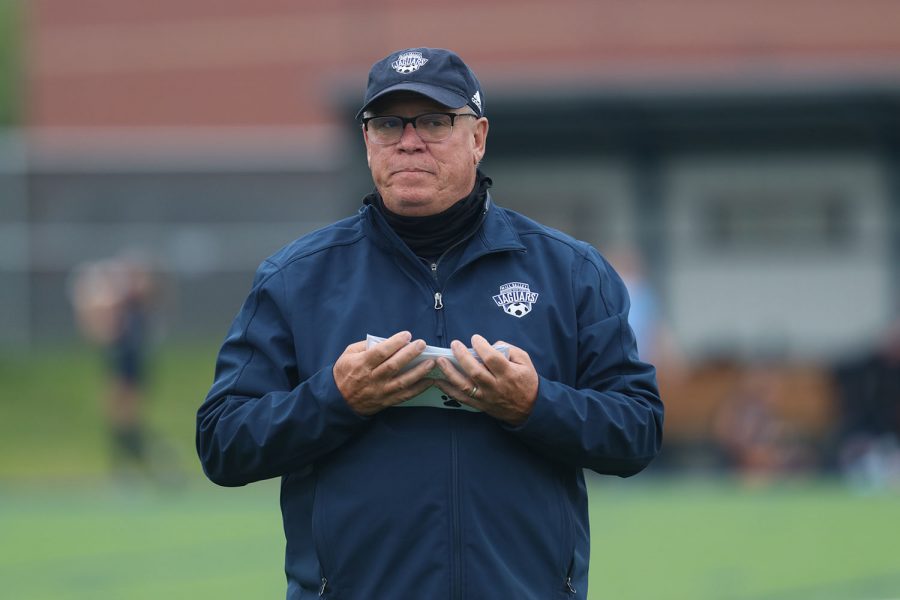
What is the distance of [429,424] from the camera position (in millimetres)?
3730

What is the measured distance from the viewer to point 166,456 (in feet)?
62.2

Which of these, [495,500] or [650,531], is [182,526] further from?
[495,500]

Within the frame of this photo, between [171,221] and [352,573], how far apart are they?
89.5 feet

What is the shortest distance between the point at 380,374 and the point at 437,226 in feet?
1.48

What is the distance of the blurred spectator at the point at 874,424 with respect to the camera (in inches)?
659

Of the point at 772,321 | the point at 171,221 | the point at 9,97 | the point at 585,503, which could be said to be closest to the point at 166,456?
the point at 772,321

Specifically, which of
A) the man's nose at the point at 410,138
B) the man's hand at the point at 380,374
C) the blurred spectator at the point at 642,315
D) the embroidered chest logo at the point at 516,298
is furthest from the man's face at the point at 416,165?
the blurred spectator at the point at 642,315

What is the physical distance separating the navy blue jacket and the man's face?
99mm

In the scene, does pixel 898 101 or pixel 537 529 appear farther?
pixel 898 101

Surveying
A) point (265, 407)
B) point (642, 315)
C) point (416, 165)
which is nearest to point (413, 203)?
point (416, 165)

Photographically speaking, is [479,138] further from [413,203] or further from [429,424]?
[429,424]

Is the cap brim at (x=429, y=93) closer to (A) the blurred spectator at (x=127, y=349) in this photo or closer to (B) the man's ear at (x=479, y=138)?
(B) the man's ear at (x=479, y=138)

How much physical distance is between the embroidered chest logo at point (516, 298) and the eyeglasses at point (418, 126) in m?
0.38

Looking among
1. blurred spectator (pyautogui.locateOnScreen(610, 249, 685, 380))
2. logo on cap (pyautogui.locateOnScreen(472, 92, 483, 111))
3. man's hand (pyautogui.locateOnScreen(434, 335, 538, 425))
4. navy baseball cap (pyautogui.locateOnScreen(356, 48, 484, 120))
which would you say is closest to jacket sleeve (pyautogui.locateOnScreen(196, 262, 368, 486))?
man's hand (pyautogui.locateOnScreen(434, 335, 538, 425))
